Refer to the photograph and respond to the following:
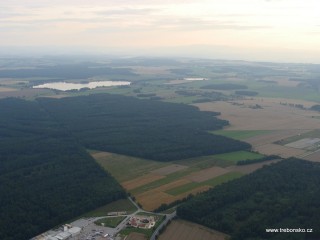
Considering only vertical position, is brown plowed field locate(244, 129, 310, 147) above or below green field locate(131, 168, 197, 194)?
above

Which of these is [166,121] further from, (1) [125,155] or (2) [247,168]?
(2) [247,168]

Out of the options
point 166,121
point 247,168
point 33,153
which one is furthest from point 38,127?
point 247,168

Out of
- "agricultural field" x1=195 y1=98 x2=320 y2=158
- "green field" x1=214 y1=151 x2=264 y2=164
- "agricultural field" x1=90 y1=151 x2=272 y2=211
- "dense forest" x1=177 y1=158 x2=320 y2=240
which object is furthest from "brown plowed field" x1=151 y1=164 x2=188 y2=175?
"agricultural field" x1=195 y1=98 x2=320 y2=158

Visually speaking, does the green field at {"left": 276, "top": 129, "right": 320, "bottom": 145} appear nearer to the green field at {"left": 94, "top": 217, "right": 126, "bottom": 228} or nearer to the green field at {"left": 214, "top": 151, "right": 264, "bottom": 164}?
the green field at {"left": 214, "top": 151, "right": 264, "bottom": 164}

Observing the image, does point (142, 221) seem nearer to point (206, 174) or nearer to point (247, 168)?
point (206, 174)

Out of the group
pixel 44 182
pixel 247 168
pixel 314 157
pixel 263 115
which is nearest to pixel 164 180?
pixel 247 168

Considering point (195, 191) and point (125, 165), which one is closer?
point (195, 191)
